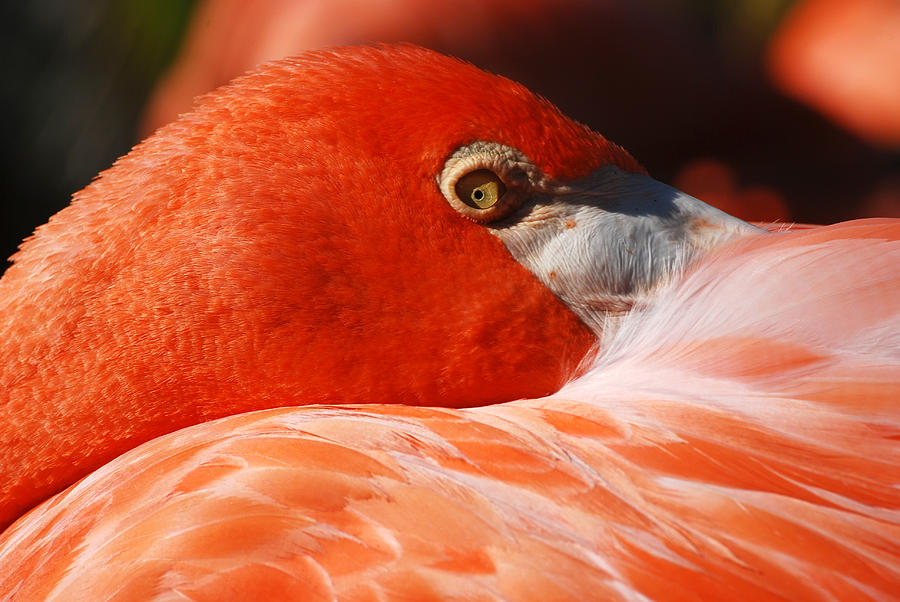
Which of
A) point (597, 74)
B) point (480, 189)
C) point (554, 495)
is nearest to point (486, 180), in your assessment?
point (480, 189)

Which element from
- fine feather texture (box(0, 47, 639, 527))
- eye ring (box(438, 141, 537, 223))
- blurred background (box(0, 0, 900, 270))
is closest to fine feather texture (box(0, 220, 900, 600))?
fine feather texture (box(0, 47, 639, 527))

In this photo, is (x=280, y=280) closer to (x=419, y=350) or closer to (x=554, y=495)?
(x=419, y=350)

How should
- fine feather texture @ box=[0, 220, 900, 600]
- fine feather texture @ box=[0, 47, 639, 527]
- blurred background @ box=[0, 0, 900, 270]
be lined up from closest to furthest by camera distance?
fine feather texture @ box=[0, 220, 900, 600], fine feather texture @ box=[0, 47, 639, 527], blurred background @ box=[0, 0, 900, 270]

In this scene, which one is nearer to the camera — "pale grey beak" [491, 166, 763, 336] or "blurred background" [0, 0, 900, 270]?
"pale grey beak" [491, 166, 763, 336]

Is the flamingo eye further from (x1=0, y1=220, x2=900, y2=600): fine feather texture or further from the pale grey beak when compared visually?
(x1=0, y1=220, x2=900, y2=600): fine feather texture

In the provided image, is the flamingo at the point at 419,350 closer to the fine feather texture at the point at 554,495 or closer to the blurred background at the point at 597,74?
the fine feather texture at the point at 554,495

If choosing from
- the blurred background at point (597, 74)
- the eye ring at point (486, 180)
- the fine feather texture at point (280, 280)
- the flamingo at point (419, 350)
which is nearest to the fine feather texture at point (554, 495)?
the flamingo at point (419, 350)

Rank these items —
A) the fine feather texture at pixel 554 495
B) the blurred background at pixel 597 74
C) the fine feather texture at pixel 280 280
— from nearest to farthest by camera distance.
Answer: the fine feather texture at pixel 554 495, the fine feather texture at pixel 280 280, the blurred background at pixel 597 74
